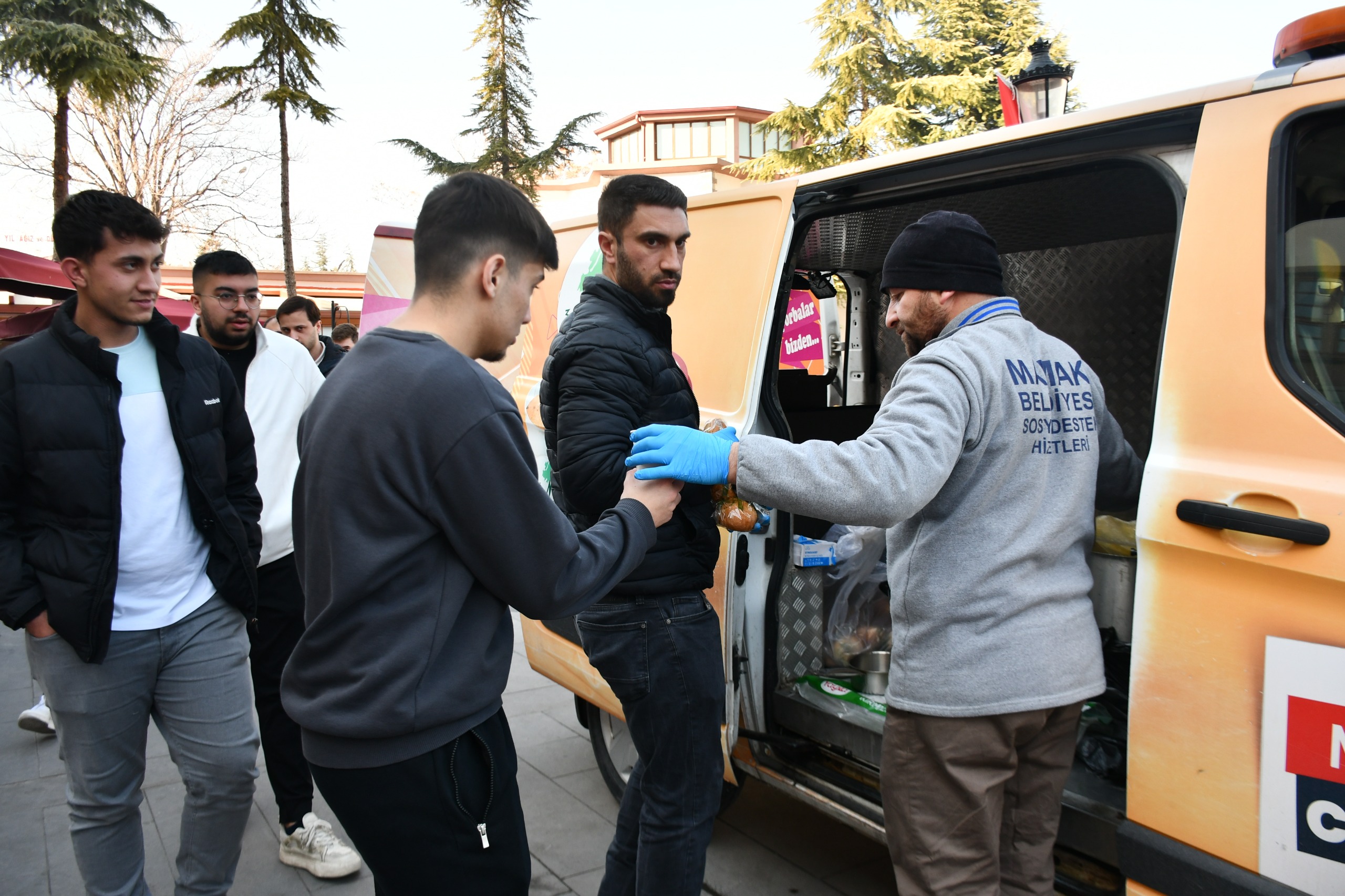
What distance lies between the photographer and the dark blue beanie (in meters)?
1.90

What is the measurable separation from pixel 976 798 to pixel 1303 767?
0.56m

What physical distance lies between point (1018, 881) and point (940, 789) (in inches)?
12.1

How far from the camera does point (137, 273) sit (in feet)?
7.23

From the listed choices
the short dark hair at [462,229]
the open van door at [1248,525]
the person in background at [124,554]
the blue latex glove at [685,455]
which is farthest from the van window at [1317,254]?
the person in background at [124,554]

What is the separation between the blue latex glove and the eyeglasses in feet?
6.21

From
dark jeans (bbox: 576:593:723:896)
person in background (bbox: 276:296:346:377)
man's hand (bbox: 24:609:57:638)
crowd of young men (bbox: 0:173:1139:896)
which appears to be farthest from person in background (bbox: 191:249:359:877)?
person in background (bbox: 276:296:346:377)

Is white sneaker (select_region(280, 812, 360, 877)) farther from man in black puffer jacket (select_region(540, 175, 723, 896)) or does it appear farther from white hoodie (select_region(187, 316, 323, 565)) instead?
man in black puffer jacket (select_region(540, 175, 723, 896))

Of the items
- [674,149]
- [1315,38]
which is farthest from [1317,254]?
[674,149]

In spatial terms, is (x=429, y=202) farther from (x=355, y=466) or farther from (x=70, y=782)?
(x=70, y=782)

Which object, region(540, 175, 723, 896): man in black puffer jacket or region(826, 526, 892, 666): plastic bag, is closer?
region(540, 175, 723, 896): man in black puffer jacket

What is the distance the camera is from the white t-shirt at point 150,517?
2184mm

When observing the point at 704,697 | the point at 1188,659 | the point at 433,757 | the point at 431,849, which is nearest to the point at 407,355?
the point at 433,757

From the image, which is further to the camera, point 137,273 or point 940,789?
point 137,273

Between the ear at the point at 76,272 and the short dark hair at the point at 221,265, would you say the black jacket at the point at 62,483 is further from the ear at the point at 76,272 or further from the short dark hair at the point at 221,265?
the short dark hair at the point at 221,265
